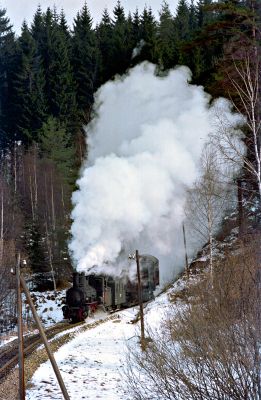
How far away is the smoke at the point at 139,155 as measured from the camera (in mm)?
20125

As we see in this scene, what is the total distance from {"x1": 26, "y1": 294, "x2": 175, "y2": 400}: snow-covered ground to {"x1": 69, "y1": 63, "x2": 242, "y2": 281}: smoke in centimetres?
284

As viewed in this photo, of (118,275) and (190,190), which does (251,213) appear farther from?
(118,275)

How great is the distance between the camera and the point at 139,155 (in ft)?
71.6

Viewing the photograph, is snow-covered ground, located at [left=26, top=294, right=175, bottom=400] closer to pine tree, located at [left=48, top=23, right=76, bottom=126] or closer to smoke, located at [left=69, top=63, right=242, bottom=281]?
smoke, located at [left=69, top=63, right=242, bottom=281]

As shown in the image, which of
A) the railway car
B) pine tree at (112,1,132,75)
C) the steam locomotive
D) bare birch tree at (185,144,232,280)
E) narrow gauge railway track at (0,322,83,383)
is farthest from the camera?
pine tree at (112,1,132,75)

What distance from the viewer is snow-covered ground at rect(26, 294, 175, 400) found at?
12.0m

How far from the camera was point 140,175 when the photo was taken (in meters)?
21.7

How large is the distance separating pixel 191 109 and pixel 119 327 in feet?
32.1

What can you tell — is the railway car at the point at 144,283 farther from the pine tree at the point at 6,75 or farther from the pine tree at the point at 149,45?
the pine tree at the point at 6,75

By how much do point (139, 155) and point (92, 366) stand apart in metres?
10.1

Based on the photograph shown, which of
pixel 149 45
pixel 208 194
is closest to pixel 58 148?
pixel 149 45

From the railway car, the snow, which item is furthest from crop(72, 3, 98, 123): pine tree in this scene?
the railway car

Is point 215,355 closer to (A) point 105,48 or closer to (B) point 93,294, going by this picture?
(B) point 93,294

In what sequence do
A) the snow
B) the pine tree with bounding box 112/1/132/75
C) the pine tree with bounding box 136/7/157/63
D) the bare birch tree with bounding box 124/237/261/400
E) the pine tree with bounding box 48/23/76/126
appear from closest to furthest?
the bare birch tree with bounding box 124/237/261/400 < the snow < the pine tree with bounding box 136/7/157/63 < the pine tree with bounding box 112/1/132/75 < the pine tree with bounding box 48/23/76/126
